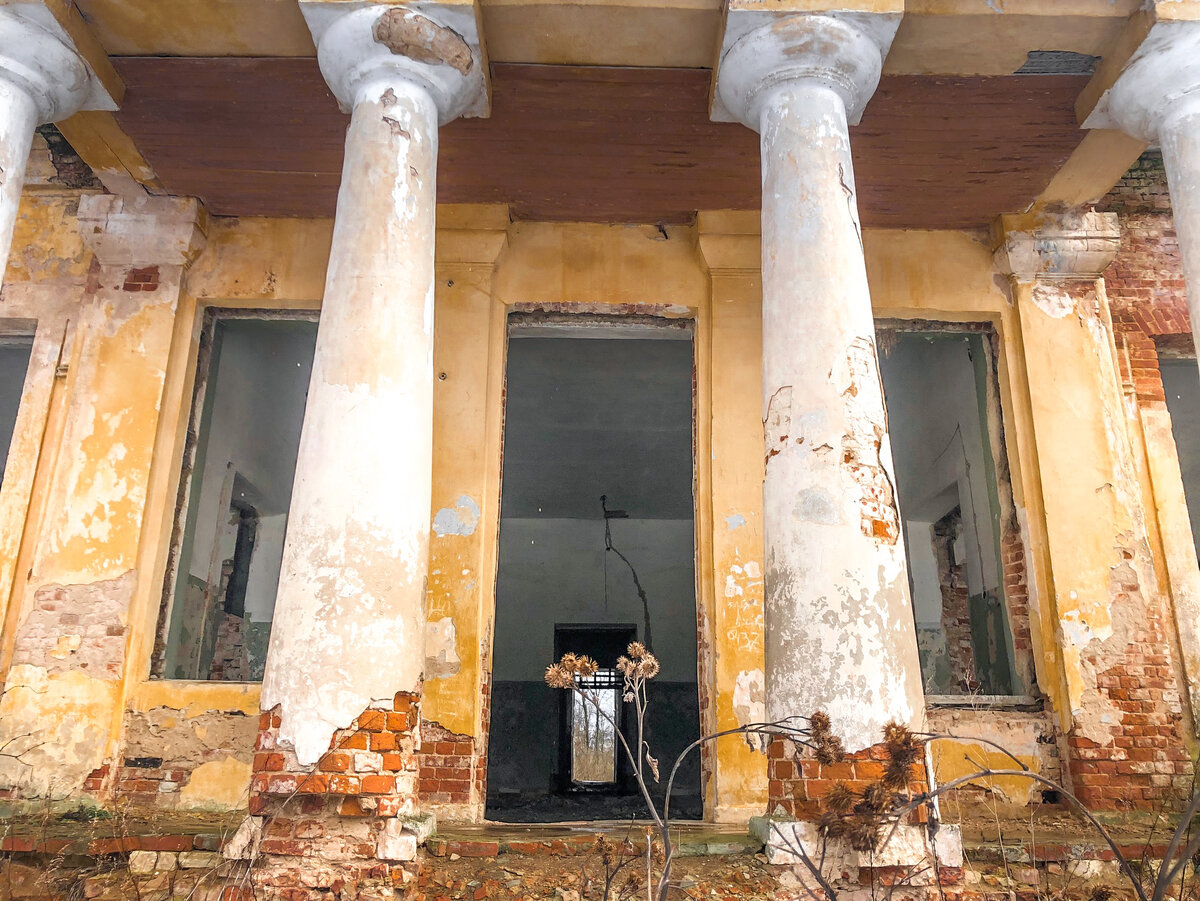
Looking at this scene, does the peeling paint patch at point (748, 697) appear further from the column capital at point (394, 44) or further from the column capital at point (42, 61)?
the column capital at point (42, 61)

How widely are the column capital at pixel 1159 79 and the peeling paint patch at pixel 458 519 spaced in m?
4.10

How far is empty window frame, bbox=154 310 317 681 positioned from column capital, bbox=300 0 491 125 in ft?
7.91

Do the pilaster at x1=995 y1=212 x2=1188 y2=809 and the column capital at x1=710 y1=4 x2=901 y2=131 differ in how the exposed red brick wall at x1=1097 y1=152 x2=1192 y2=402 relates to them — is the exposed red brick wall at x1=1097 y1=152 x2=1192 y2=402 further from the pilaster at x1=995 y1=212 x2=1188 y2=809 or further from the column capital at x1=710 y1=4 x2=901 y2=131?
the column capital at x1=710 y1=4 x2=901 y2=131

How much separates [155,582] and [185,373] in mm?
1366

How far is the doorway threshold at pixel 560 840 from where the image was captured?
169 inches

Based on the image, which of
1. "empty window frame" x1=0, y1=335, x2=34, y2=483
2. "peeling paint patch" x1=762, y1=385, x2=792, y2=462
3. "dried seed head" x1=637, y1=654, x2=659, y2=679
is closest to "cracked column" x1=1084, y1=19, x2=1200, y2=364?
"peeling paint patch" x1=762, y1=385, x2=792, y2=462

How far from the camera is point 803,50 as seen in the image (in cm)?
437

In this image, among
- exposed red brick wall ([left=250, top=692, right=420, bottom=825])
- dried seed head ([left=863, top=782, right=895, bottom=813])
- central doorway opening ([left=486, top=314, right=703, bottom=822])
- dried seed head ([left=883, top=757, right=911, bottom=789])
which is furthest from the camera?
central doorway opening ([left=486, top=314, right=703, bottom=822])

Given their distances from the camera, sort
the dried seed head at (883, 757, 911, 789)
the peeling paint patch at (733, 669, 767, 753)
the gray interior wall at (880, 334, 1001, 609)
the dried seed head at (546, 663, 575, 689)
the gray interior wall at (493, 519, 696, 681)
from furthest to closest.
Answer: the gray interior wall at (493, 519, 696, 681)
the gray interior wall at (880, 334, 1001, 609)
the peeling paint patch at (733, 669, 767, 753)
the dried seed head at (546, 663, 575, 689)
the dried seed head at (883, 757, 911, 789)

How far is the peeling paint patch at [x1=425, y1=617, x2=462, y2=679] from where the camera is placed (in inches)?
218

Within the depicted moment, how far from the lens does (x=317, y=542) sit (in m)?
3.66

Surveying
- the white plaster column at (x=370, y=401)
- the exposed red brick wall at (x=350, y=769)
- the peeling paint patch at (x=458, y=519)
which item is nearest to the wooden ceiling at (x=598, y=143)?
the white plaster column at (x=370, y=401)

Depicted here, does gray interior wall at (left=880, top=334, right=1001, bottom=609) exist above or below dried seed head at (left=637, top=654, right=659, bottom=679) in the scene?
above

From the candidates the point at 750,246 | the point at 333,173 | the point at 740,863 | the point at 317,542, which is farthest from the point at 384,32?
the point at 740,863
